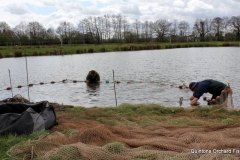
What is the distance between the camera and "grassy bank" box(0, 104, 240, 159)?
7.05 m

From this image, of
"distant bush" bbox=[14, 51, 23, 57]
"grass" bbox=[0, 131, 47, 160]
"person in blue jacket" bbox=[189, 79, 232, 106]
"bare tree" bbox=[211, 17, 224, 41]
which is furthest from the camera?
"bare tree" bbox=[211, 17, 224, 41]

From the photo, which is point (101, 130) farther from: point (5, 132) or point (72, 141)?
point (5, 132)

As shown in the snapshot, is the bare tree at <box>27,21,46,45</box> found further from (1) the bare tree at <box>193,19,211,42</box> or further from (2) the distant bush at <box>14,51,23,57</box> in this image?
(1) the bare tree at <box>193,19,211,42</box>

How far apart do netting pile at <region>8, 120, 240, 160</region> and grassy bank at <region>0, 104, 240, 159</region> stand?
88 cm

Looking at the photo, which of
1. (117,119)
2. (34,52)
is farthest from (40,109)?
(34,52)

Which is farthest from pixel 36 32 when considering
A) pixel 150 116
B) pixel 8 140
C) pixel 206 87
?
pixel 8 140

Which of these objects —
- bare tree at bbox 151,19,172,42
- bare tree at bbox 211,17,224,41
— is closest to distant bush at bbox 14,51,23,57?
bare tree at bbox 151,19,172,42

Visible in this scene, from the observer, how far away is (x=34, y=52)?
6300 centimetres

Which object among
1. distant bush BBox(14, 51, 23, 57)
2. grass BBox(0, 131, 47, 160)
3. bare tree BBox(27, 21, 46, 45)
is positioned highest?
bare tree BBox(27, 21, 46, 45)

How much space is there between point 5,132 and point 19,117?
49cm

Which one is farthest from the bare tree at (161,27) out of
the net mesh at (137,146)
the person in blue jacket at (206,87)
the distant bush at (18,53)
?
the net mesh at (137,146)

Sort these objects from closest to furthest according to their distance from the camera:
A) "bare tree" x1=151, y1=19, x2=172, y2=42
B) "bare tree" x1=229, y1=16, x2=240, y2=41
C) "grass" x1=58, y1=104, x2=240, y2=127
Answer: "grass" x1=58, y1=104, x2=240, y2=127
"bare tree" x1=229, y1=16, x2=240, y2=41
"bare tree" x1=151, y1=19, x2=172, y2=42

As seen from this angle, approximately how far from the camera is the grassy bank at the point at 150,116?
7055 millimetres

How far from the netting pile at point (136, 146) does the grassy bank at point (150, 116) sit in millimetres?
880
